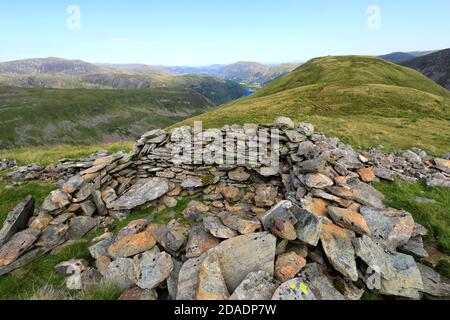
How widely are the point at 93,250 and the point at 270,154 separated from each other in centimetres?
831

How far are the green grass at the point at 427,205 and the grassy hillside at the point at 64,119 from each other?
504ft

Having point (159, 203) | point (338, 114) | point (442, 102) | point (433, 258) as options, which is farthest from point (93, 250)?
point (442, 102)

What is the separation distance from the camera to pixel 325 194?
8125 millimetres

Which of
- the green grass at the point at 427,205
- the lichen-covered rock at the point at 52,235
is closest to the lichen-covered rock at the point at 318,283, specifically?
the green grass at the point at 427,205

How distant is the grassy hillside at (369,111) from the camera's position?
22.6m

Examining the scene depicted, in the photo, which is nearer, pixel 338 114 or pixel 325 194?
pixel 325 194

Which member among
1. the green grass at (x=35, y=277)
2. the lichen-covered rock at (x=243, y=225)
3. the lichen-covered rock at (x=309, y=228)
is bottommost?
the green grass at (x=35, y=277)

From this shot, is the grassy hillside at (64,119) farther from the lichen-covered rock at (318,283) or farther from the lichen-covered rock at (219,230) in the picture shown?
the lichen-covered rock at (318,283)

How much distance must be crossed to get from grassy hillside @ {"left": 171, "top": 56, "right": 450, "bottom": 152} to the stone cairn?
39.2ft

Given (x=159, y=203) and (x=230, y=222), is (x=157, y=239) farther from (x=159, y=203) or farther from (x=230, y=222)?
(x=159, y=203)

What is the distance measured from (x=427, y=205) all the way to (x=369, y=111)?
34660 millimetres

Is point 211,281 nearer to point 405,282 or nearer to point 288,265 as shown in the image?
point 288,265

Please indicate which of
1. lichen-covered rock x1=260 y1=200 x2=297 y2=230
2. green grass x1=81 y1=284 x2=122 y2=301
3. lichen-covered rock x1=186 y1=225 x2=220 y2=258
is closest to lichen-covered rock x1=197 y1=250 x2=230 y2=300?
lichen-covered rock x1=186 y1=225 x2=220 y2=258

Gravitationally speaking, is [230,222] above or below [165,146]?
below
